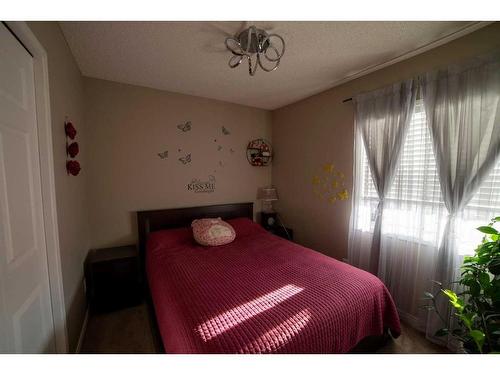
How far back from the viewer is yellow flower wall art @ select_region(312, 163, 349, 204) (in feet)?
7.70

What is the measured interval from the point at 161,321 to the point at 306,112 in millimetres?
2727

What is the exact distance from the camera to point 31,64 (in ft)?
3.52

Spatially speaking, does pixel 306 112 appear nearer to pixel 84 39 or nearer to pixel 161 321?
pixel 84 39

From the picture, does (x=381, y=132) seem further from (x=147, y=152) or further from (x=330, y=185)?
(x=147, y=152)

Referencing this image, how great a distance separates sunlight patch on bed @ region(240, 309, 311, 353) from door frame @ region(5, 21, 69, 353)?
1160 mm

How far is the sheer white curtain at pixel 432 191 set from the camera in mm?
1387

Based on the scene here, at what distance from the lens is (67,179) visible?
1491 millimetres

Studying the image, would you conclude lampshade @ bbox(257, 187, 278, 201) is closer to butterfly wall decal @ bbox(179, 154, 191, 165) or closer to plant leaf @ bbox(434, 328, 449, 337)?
butterfly wall decal @ bbox(179, 154, 191, 165)

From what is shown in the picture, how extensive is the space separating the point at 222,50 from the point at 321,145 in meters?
1.57

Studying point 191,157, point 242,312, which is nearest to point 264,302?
point 242,312

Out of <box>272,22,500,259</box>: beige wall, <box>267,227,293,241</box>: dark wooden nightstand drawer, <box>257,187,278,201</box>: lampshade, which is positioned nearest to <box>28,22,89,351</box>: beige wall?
<box>257,187,278,201</box>: lampshade

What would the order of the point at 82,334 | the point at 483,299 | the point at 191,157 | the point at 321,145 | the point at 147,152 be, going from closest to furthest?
the point at 483,299
the point at 82,334
the point at 147,152
the point at 321,145
the point at 191,157

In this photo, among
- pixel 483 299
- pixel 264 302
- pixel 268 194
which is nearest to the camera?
pixel 483 299
